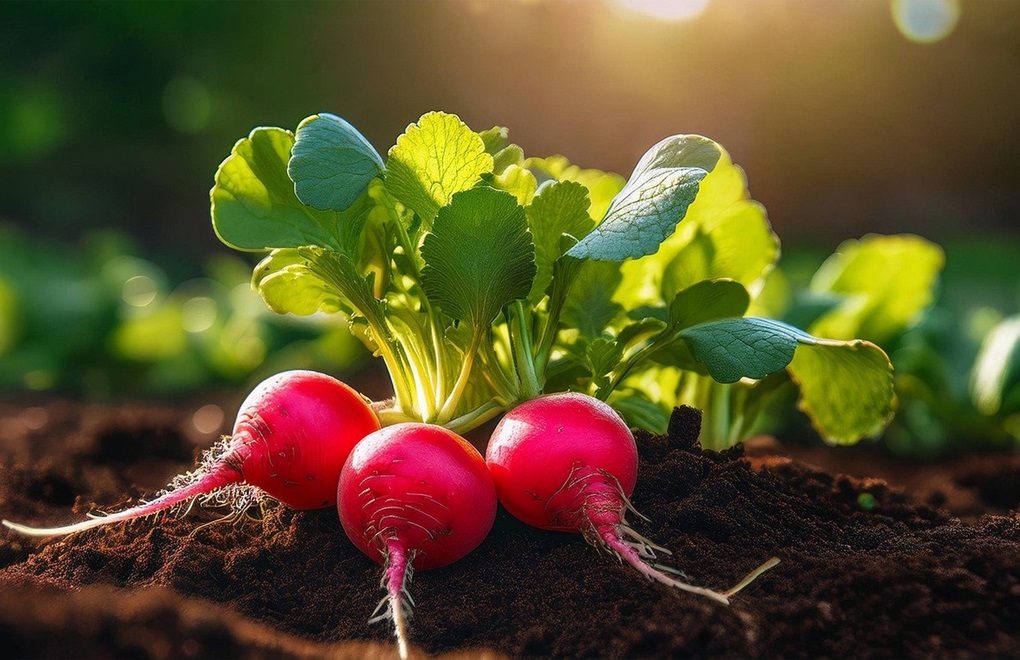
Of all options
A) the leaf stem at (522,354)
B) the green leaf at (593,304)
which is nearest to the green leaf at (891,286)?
the green leaf at (593,304)

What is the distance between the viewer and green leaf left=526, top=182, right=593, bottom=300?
1687mm

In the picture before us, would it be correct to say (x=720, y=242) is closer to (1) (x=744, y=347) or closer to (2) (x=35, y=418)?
(1) (x=744, y=347)

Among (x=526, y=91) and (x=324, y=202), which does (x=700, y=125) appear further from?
(x=324, y=202)

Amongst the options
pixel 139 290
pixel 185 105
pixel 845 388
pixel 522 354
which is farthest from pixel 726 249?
pixel 185 105

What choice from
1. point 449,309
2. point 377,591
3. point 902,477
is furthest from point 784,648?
point 902,477

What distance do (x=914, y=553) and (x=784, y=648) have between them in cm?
45

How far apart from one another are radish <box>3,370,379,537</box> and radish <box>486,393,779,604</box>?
0.34m

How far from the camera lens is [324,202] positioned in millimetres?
1622

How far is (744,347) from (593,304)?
39cm

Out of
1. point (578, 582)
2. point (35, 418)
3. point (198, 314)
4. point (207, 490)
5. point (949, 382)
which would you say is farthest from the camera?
point (198, 314)

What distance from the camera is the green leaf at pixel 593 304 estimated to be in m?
1.92

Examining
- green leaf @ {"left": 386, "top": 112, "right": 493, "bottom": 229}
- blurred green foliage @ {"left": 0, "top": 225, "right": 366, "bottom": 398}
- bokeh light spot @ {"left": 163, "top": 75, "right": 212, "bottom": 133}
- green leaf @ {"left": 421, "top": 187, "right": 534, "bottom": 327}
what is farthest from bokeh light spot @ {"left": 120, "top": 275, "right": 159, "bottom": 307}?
bokeh light spot @ {"left": 163, "top": 75, "right": 212, "bottom": 133}

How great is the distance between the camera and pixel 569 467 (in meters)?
1.61

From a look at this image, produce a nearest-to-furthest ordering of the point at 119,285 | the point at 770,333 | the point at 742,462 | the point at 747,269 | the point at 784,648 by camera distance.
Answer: the point at 784,648
the point at 770,333
the point at 742,462
the point at 747,269
the point at 119,285
